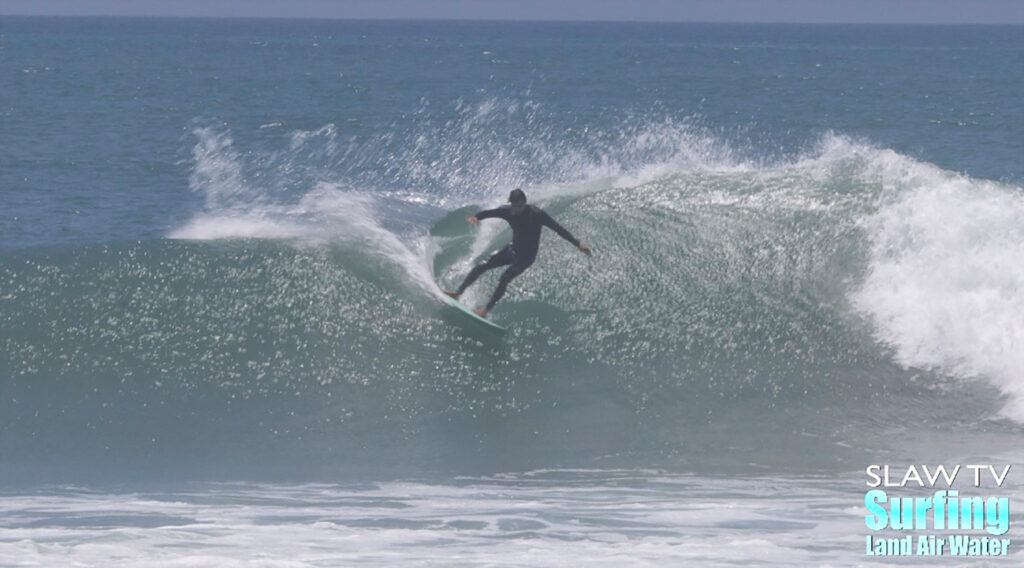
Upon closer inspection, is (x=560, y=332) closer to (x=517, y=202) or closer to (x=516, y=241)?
(x=516, y=241)

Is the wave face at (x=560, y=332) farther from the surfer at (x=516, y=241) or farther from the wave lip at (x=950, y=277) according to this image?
the surfer at (x=516, y=241)

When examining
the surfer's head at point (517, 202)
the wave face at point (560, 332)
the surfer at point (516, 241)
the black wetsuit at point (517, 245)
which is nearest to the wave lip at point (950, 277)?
the wave face at point (560, 332)

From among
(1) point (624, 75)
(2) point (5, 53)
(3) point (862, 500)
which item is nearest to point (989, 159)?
(3) point (862, 500)

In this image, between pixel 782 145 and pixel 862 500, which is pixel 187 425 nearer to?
pixel 862 500

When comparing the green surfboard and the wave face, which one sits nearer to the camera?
the wave face

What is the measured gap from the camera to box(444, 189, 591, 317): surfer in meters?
10.8

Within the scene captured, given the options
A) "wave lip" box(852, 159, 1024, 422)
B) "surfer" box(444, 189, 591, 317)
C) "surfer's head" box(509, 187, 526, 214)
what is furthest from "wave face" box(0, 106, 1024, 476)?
"surfer's head" box(509, 187, 526, 214)

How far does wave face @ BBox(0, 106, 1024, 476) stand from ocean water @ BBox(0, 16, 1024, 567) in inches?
1.2

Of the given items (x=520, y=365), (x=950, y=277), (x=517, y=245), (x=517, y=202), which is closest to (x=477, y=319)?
(x=520, y=365)

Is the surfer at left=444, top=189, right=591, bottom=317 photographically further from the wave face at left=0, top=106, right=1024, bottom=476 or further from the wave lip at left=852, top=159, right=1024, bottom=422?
the wave lip at left=852, top=159, right=1024, bottom=422

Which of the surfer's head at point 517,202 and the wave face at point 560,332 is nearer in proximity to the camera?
the wave face at point 560,332

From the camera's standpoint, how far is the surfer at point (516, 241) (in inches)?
425

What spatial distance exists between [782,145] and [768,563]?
20756mm

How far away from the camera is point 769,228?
12984mm
